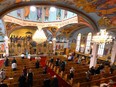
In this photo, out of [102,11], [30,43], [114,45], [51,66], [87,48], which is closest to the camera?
[102,11]

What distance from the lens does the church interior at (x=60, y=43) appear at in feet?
24.3

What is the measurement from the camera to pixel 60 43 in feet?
69.9

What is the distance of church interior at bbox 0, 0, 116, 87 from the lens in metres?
7.42

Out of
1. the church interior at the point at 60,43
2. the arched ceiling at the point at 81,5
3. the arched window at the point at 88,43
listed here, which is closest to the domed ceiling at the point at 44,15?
the church interior at the point at 60,43

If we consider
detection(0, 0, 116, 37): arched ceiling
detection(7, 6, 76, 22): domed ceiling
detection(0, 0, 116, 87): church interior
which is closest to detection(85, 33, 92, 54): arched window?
detection(0, 0, 116, 87): church interior

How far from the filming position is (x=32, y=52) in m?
19.8

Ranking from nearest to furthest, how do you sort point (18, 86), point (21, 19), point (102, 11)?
1. point (18, 86)
2. point (102, 11)
3. point (21, 19)

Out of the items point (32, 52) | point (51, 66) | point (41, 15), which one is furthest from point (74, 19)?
point (32, 52)

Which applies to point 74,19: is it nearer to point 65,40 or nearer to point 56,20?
point 56,20

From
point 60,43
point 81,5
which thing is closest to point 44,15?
point 60,43

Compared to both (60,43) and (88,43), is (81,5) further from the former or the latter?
(60,43)

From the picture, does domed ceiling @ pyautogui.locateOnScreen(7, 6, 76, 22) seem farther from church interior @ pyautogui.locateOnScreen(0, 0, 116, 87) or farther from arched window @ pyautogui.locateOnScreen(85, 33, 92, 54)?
arched window @ pyautogui.locateOnScreen(85, 33, 92, 54)

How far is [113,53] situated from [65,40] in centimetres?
910

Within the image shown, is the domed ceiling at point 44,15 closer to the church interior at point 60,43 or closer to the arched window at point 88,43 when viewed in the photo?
the church interior at point 60,43
